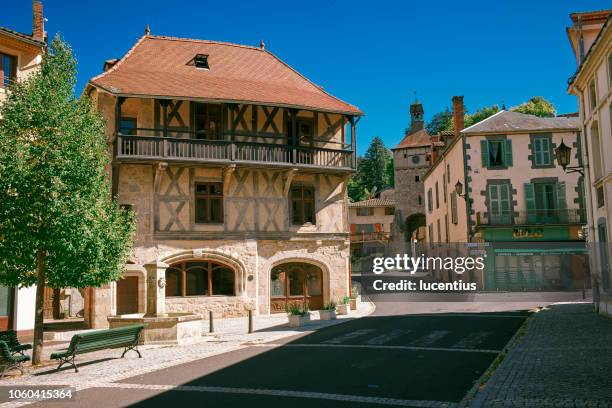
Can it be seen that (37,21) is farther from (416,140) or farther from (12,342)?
(416,140)

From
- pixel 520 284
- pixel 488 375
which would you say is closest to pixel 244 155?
pixel 488 375

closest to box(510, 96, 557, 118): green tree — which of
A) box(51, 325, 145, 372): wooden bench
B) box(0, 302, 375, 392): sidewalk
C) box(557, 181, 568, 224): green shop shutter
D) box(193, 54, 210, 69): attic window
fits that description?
box(557, 181, 568, 224): green shop shutter

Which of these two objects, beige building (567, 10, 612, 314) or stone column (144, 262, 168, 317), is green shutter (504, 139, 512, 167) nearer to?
beige building (567, 10, 612, 314)

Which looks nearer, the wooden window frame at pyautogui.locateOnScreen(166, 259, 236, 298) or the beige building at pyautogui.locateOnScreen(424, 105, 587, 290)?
the wooden window frame at pyautogui.locateOnScreen(166, 259, 236, 298)

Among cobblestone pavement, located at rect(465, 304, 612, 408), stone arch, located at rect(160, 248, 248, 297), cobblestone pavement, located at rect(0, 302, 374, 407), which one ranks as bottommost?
cobblestone pavement, located at rect(0, 302, 374, 407)

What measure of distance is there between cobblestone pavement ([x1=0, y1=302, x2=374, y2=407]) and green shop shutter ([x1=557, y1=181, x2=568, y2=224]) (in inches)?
715

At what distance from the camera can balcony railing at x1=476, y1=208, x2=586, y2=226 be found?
101 feet

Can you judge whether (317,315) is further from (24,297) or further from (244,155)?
(24,297)

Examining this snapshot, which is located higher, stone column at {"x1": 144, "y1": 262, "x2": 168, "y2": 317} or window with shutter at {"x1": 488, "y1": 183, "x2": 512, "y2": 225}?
window with shutter at {"x1": 488, "y1": 183, "x2": 512, "y2": 225}

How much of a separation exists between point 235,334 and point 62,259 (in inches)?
245

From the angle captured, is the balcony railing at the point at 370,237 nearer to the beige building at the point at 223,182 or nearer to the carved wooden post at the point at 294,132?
the beige building at the point at 223,182

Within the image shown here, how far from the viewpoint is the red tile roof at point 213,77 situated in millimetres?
21219

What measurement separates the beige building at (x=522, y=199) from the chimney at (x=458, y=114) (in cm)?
220
